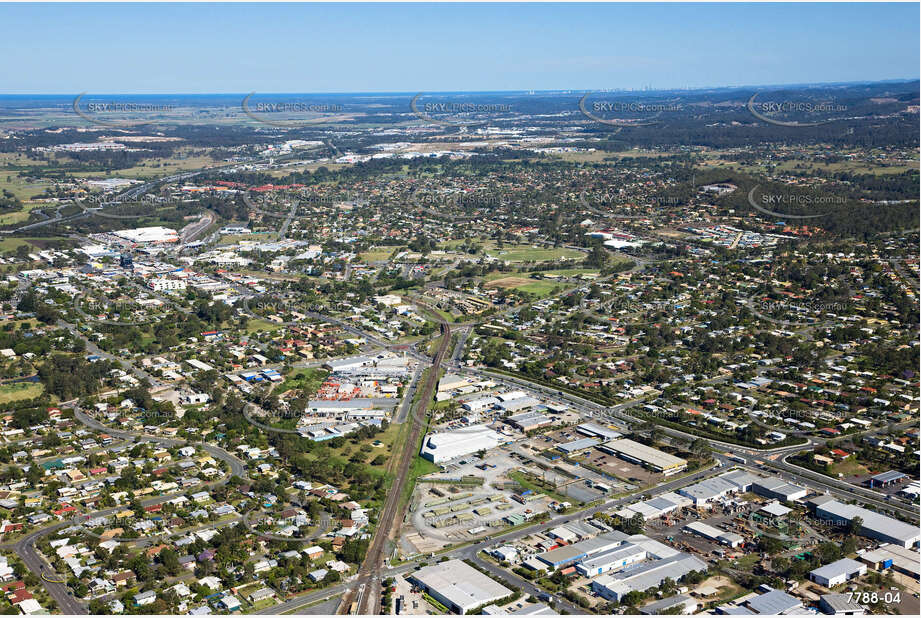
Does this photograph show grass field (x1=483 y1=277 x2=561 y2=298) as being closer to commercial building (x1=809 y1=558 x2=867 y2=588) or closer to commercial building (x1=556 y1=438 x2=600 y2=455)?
commercial building (x1=556 y1=438 x2=600 y2=455)

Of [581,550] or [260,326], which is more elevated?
[260,326]

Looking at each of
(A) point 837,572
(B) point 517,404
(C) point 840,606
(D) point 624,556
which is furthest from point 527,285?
(C) point 840,606

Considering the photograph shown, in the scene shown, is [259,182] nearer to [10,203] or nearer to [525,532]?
[10,203]

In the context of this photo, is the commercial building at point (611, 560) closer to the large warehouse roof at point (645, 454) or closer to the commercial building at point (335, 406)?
the large warehouse roof at point (645, 454)

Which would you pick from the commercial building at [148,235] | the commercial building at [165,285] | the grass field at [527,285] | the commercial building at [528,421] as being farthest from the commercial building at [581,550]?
the commercial building at [148,235]

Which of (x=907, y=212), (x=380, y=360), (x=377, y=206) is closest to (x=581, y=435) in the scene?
(x=380, y=360)

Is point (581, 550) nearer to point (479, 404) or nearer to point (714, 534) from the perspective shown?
point (714, 534)
